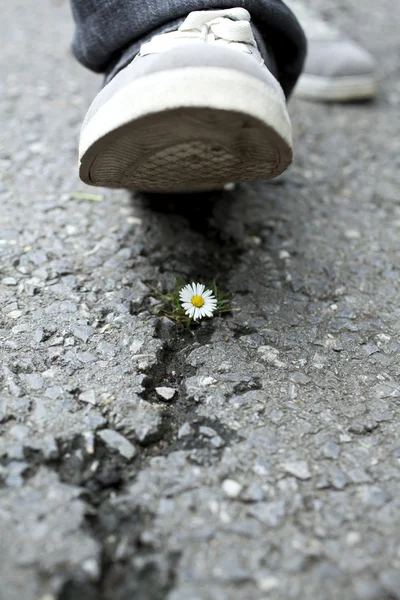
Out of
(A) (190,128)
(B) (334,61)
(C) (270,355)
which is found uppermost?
(A) (190,128)

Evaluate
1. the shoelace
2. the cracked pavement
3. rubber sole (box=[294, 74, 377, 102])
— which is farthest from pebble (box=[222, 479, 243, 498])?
the shoelace

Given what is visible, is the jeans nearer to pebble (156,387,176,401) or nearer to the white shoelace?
the white shoelace

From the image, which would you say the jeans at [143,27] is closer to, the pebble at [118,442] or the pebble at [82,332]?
the pebble at [82,332]

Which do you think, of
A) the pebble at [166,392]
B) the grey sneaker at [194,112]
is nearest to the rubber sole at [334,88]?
the grey sneaker at [194,112]

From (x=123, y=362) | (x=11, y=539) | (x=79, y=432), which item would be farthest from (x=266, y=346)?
(x=11, y=539)

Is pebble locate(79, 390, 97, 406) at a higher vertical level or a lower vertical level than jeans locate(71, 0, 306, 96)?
lower

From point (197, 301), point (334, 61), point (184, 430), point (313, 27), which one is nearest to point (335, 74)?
point (334, 61)

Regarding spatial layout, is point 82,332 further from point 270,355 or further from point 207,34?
point 207,34

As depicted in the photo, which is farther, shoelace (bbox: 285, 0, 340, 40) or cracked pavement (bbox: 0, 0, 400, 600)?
shoelace (bbox: 285, 0, 340, 40)
